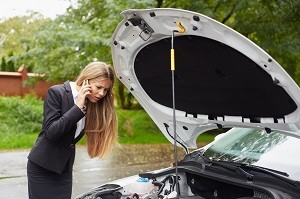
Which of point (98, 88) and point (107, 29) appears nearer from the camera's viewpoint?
point (98, 88)

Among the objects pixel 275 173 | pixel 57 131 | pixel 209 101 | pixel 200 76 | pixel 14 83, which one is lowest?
pixel 275 173

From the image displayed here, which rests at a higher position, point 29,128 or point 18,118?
point 18,118

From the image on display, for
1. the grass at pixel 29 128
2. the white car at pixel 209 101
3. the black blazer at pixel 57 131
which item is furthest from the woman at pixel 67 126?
the grass at pixel 29 128

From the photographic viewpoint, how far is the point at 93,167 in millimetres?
10297

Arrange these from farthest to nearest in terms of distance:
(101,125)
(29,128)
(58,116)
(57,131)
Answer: (29,128) < (101,125) < (58,116) < (57,131)

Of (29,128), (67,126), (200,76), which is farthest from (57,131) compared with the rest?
(29,128)

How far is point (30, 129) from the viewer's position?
1503 centimetres

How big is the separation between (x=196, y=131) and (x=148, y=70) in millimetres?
719

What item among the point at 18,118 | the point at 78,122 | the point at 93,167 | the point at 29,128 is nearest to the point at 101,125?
the point at 78,122

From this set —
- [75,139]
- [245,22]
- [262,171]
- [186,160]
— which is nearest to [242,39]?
[262,171]

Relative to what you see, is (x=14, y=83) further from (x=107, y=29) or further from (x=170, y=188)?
(x=170, y=188)

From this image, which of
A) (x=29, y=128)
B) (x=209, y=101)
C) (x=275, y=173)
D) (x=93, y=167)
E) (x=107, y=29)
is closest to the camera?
(x=275, y=173)

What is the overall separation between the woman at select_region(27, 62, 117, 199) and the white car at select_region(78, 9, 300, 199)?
0.46 m

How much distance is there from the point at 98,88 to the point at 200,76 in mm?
824
